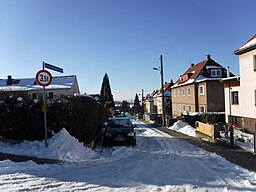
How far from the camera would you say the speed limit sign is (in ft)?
28.7

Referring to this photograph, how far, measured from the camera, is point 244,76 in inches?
807

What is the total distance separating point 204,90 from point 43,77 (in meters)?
27.1

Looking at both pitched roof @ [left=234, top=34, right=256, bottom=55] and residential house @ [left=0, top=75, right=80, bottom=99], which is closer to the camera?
pitched roof @ [left=234, top=34, right=256, bottom=55]

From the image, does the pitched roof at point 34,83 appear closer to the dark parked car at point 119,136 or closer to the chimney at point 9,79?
the chimney at point 9,79

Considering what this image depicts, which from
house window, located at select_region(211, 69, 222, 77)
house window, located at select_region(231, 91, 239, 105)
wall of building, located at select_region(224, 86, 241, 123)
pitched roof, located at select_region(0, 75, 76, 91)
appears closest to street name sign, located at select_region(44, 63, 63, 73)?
wall of building, located at select_region(224, 86, 241, 123)

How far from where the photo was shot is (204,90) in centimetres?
3253

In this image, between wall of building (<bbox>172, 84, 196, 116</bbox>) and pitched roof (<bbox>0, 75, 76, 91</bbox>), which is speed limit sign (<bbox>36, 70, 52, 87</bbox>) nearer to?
wall of building (<bbox>172, 84, 196, 116</bbox>)

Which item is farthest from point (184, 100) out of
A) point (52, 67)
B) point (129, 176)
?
point (129, 176)

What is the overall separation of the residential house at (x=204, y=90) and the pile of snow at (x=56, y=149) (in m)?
25.6

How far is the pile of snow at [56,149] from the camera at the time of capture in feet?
26.8

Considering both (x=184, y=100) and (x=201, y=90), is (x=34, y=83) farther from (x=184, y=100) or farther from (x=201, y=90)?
(x=201, y=90)

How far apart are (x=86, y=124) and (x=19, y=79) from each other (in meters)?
47.7

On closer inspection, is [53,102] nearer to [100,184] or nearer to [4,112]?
[4,112]

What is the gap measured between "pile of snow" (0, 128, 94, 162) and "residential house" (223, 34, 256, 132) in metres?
15.5
